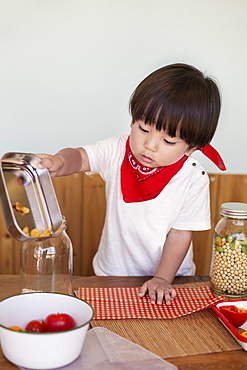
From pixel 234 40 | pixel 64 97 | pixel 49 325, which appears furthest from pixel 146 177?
pixel 234 40

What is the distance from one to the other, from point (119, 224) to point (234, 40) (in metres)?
0.90

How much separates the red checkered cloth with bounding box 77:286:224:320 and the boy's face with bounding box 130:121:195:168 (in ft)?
0.95

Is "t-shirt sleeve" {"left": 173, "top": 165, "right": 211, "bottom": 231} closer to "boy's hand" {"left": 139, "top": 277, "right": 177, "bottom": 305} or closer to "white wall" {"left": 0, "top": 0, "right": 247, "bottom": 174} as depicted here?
"boy's hand" {"left": 139, "top": 277, "right": 177, "bottom": 305}

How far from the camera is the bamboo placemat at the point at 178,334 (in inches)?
30.9

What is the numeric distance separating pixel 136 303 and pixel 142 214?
0.30 meters

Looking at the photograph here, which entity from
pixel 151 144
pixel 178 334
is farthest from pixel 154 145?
pixel 178 334

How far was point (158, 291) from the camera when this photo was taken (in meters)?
0.99

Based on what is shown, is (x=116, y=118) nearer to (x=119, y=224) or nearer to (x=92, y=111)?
(x=92, y=111)

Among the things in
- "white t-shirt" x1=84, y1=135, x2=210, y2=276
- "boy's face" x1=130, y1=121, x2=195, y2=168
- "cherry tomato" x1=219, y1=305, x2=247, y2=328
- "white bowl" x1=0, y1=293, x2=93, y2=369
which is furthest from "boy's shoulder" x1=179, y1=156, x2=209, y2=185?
"white bowl" x1=0, y1=293, x2=93, y2=369

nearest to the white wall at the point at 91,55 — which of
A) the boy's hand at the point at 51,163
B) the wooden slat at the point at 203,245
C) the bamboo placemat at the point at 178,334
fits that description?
the wooden slat at the point at 203,245

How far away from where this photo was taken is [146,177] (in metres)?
1.16

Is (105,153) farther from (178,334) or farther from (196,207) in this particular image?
(178,334)

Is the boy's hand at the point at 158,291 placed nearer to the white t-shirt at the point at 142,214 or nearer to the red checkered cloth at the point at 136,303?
the red checkered cloth at the point at 136,303

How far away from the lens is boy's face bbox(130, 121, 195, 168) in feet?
3.25
